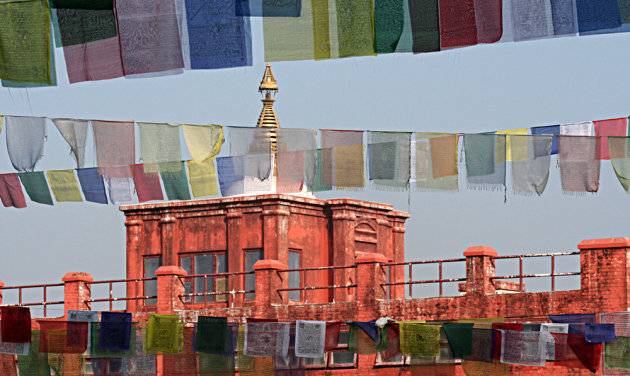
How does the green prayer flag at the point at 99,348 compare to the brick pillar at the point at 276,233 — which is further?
the brick pillar at the point at 276,233

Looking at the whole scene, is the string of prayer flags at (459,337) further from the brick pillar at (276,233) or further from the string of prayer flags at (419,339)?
the brick pillar at (276,233)

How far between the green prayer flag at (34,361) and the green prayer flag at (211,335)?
3.28 meters

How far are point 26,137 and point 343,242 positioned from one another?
1262 cm

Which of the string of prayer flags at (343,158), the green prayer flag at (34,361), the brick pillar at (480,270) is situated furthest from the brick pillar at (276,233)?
the string of prayer flags at (343,158)

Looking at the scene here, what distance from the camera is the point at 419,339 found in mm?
24094

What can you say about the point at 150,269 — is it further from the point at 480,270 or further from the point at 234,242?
the point at 480,270

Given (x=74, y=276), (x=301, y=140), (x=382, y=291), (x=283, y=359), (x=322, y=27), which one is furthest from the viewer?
(x=74, y=276)

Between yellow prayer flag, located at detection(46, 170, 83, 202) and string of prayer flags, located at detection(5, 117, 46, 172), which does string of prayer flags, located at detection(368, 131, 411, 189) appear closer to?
string of prayer flags, located at detection(5, 117, 46, 172)

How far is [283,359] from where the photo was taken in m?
24.7

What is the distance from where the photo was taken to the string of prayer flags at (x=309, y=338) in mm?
24266

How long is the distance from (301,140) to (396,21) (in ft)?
19.3

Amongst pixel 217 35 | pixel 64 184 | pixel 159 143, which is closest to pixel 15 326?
pixel 64 184

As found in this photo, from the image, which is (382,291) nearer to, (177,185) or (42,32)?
(177,185)

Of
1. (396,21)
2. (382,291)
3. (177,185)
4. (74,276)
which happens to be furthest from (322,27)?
(74,276)
